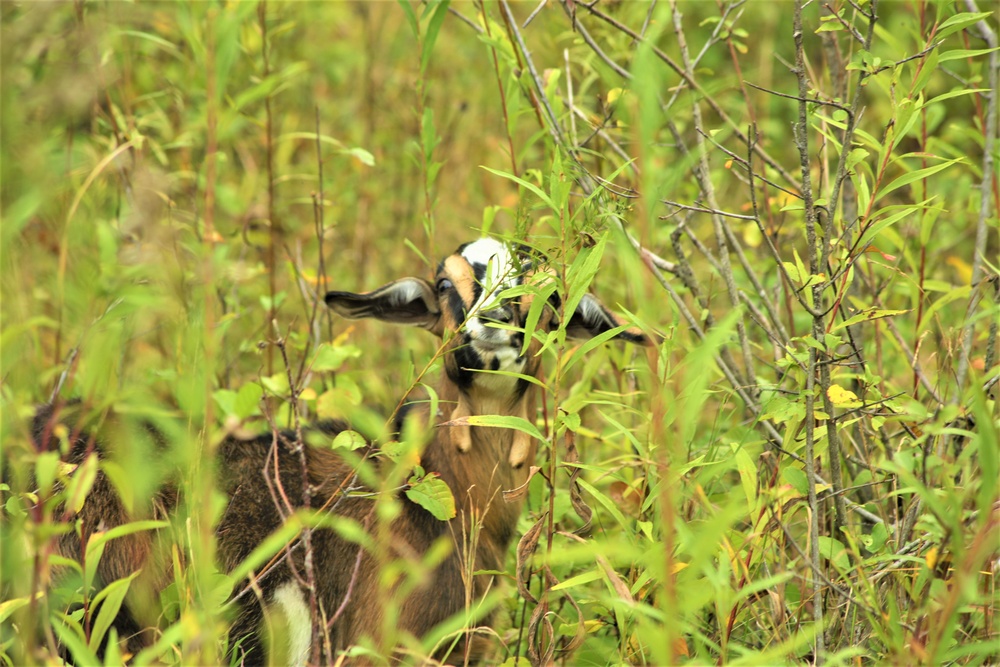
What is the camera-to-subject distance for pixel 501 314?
307cm

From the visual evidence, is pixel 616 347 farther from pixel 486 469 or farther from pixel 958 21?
pixel 958 21

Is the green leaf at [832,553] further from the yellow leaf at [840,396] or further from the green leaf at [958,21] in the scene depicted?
the green leaf at [958,21]

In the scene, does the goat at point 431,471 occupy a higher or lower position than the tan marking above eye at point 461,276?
lower

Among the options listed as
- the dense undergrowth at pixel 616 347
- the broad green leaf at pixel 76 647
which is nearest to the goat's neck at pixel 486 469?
the dense undergrowth at pixel 616 347

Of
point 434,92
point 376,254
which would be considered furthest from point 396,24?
point 376,254

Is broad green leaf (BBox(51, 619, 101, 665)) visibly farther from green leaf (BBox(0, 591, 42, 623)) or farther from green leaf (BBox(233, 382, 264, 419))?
green leaf (BBox(233, 382, 264, 419))

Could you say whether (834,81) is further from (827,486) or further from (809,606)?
(809,606)

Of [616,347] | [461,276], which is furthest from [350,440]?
[616,347]

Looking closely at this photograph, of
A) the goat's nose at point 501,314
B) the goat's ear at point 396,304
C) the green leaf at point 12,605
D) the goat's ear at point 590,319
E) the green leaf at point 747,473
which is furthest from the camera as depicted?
the goat's ear at point 396,304

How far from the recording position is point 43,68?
5.20 meters

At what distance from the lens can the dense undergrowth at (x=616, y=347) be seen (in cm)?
203

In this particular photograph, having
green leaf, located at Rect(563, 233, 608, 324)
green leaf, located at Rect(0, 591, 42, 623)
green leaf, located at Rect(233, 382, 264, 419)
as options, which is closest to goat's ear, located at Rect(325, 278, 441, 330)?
green leaf, located at Rect(233, 382, 264, 419)

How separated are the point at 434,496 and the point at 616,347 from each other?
162cm

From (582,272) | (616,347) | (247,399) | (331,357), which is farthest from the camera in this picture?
(616,347)
